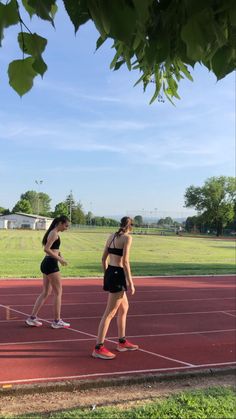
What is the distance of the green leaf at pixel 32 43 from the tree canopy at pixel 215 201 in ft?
331

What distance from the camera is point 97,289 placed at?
13.6 m

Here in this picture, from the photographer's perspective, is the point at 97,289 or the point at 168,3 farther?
the point at 97,289

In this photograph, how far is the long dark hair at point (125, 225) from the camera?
6367 millimetres

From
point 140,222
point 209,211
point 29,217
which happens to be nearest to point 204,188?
point 209,211

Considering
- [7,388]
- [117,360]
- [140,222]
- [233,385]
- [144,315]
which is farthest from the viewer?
[140,222]

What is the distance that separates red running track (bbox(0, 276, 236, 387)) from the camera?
5.88 m

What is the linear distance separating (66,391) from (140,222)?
101m

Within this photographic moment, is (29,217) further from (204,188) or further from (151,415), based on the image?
(151,415)

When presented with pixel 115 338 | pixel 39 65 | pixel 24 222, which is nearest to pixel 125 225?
pixel 115 338

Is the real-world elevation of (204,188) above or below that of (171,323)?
above

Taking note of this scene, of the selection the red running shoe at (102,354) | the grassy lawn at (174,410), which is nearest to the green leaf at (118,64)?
the grassy lawn at (174,410)

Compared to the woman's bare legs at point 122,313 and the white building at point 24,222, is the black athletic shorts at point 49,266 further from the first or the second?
the white building at point 24,222

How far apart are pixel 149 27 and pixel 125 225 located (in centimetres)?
462

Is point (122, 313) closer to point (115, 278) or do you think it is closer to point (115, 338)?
point (115, 278)
